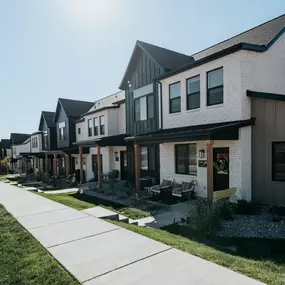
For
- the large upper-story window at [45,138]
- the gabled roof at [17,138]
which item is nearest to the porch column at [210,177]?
the large upper-story window at [45,138]

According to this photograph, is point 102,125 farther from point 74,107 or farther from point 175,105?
point 175,105

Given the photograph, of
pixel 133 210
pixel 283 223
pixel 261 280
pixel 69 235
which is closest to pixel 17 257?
pixel 69 235

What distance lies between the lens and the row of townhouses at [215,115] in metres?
9.34

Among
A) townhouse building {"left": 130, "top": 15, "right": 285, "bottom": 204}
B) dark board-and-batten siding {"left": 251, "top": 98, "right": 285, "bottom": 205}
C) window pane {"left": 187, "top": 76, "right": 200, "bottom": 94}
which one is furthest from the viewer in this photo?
window pane {"left": 187, "top": 76, "right": 200, "bottom": 94}

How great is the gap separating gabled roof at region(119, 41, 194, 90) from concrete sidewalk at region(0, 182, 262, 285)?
10381 mm

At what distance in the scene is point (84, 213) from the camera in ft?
25.9

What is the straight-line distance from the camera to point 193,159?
12.3m

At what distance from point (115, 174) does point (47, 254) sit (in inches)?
559

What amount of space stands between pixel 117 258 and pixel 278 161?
7.61 m

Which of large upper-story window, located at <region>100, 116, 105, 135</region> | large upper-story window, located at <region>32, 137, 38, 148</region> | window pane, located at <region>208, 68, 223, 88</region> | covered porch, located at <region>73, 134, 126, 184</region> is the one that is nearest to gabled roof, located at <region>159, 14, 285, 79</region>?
window pane, located at <region>208, 68, 223, 88</region>

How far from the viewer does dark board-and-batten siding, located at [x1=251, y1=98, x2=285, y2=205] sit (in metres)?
9.08

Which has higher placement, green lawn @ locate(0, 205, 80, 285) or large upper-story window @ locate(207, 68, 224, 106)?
large upper-story window @ locate(207, 68, 224, 106)

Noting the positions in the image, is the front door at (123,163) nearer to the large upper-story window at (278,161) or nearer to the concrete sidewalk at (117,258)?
the large upper-story window at (278,161)

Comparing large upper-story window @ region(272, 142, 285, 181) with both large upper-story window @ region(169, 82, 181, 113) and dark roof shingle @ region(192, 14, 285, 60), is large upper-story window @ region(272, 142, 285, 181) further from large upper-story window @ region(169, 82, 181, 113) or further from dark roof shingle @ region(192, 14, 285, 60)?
large upper-story window @ region(169, 82, 181, 113)
